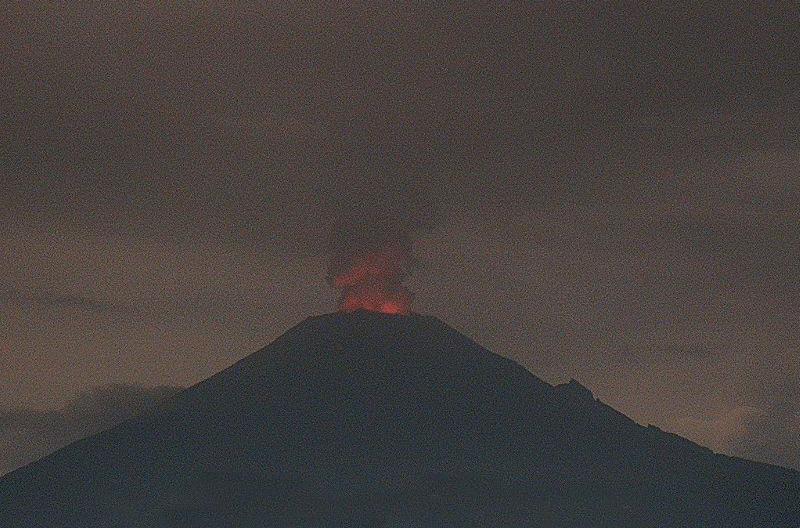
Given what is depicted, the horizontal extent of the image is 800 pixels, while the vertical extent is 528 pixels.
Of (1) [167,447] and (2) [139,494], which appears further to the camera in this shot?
(1) [167,447]

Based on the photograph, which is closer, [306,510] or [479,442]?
[306,510]

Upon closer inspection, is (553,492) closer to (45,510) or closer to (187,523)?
(187,523)

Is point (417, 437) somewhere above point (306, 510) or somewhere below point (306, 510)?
above

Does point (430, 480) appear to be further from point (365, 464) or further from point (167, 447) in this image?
point (167, 447)

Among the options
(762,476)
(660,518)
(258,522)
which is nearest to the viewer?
(258,522)

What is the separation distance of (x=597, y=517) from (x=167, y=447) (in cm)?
5089

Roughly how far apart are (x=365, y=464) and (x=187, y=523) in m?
21.9

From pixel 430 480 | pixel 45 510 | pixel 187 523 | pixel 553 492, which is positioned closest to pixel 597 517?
pixel 553 492

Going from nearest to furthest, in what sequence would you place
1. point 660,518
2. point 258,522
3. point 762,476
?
point 258,522, point 660,518, point 762,476

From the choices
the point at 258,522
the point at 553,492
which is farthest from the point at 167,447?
the point at 553,492

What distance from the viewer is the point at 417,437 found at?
19538 centimetres

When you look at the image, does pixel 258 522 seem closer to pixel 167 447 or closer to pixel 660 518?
pixel 167 447

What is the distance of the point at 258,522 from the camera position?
174375 mm

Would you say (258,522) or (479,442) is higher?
(479,442)
